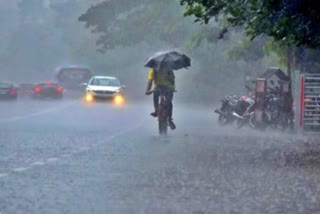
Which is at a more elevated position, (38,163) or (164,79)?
(164,79)

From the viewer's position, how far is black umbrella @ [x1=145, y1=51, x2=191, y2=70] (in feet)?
95.7

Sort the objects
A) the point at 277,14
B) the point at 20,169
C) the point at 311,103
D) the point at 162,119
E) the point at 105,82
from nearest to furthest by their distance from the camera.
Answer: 1. the point at 20,169
2. the point at 277,14
3. the point at 162,119
4. the point at 311,103
5. the point at 105,82

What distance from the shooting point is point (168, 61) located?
97.4 ft

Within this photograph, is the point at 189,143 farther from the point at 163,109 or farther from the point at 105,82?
the point at 105,82

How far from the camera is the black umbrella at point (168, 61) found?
29177 millimetres

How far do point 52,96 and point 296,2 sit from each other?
51.6m

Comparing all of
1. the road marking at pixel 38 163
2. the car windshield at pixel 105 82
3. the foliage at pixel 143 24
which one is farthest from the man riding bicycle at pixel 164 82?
the foliage at pixel 143 24

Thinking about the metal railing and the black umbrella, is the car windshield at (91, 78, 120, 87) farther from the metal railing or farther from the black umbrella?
the black umbrella

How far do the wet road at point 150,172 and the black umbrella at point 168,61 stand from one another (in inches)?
72.8

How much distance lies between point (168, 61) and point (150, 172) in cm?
1209

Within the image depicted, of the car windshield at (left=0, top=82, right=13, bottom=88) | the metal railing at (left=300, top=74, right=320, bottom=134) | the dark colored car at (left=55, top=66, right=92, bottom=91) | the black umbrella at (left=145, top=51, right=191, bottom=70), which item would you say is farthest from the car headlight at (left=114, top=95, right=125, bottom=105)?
the black umbrella at (left=145, top=51, right=191, bottom=70)

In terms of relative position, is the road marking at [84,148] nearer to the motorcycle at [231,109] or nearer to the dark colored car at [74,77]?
the motorcycle at [231,109]

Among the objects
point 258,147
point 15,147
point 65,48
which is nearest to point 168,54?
point 258,147

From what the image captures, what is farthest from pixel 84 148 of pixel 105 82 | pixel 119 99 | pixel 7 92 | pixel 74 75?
pixel 74 75
